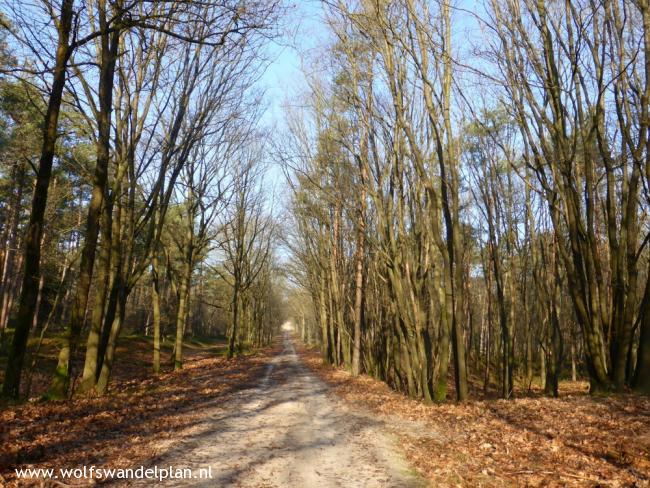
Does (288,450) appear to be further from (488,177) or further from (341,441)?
(488,177)

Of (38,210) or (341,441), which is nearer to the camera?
(341,441)

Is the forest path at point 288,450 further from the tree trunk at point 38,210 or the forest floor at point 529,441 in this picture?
the tree trunk at point 38,210

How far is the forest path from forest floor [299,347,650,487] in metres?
0.42

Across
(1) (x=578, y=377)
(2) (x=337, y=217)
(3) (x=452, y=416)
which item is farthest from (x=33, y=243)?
(1) (x=578, y=377)

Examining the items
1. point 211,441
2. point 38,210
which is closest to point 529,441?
point 211,441

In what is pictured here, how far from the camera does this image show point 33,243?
7.28 metres

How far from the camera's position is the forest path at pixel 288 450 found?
468cm

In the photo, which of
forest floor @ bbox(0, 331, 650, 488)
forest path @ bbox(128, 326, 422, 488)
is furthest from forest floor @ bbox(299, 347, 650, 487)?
forest path @ bbox(128, 326, 422, 488)

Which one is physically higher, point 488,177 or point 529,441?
point 488,177

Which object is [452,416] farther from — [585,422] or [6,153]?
[6,153]

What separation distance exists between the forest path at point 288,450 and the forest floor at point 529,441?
1.38 ft

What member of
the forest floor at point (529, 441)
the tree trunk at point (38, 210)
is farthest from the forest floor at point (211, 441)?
the tree trunk at point (38, 210)

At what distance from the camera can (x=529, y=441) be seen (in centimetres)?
591

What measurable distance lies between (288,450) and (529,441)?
330cm
